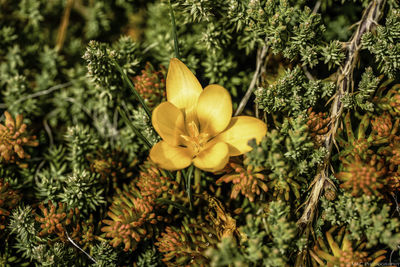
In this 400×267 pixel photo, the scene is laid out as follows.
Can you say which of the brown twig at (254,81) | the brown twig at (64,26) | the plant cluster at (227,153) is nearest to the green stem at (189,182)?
the plant cluster at (227,153)

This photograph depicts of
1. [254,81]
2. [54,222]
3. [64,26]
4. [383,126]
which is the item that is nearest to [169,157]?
[54,222]

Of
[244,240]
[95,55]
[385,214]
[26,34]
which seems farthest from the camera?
[26,34]

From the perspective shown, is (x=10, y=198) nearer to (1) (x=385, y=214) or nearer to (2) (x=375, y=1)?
(1) (x=385, y=214)

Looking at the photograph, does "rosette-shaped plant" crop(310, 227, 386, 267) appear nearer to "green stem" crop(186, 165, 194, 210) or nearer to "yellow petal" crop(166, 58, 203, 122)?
"green stem" crop(186, 165, 194, 210)

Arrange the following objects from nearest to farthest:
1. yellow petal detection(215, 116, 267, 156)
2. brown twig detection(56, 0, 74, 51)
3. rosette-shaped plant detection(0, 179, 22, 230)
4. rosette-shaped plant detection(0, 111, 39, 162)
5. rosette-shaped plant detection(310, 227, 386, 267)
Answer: rosette-shaped plant detection(310, 227, 386, 267) < yellow petal detection(215, 116, 267, 156) < rosette-shaped plant detection(0, 179, 22, 230) < rosette-shaped plant detection(0, 111, 39, 162) < brown twig detection(56, 0, 74, 51)

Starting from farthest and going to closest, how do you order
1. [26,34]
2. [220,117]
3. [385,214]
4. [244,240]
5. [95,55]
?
[26,34] < [95,55] < [220,117] < [244,240] < [385,214]

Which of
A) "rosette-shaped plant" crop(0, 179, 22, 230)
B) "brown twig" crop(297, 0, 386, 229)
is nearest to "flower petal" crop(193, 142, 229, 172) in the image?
"brown twig" crop(297, 0, 386, 229)

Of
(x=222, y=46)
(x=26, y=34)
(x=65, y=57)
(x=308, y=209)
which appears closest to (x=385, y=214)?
(x=308, y=209)
